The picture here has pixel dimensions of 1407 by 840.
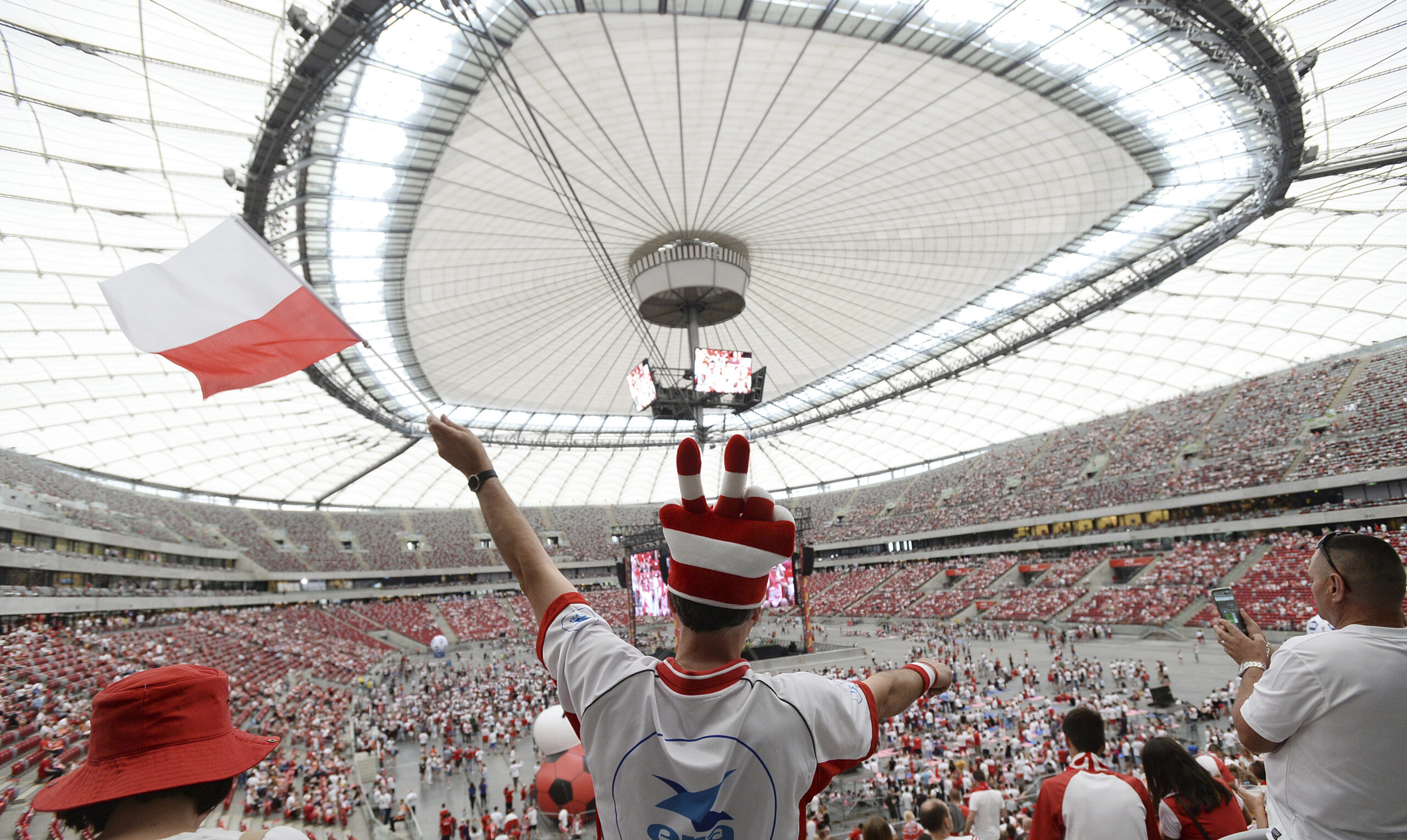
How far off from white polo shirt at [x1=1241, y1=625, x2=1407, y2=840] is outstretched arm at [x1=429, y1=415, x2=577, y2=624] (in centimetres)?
243

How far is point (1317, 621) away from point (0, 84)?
23.4 metres

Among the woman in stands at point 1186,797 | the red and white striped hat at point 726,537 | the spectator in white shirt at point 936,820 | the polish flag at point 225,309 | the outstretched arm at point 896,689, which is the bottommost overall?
the spectator in white shirt at point 936,820

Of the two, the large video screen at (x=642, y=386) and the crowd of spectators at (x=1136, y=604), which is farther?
the crowd of spectators at (x=1136, y=604)

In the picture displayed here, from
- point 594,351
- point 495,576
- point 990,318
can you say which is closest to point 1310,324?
point 990,318

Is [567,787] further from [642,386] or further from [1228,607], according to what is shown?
[642,386]

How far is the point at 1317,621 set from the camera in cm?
341

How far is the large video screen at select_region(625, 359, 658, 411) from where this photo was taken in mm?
28109

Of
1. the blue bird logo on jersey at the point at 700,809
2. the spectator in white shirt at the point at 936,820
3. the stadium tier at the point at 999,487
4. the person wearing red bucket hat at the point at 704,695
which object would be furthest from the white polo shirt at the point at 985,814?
the stadium tier at the point at 999,487

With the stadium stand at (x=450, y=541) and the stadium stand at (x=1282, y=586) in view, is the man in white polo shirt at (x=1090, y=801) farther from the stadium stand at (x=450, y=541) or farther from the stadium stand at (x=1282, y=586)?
the stadium stand at (x=450, y=541)

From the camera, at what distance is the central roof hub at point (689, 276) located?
28125 mm

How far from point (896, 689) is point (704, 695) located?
2.00 ft

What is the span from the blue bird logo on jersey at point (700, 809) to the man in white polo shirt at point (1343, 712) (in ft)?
6.49

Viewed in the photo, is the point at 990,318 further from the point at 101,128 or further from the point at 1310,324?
the point at 101,128

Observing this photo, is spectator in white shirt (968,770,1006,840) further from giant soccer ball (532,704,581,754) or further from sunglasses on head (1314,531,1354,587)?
giant soccer ball (532,704,581,754)
